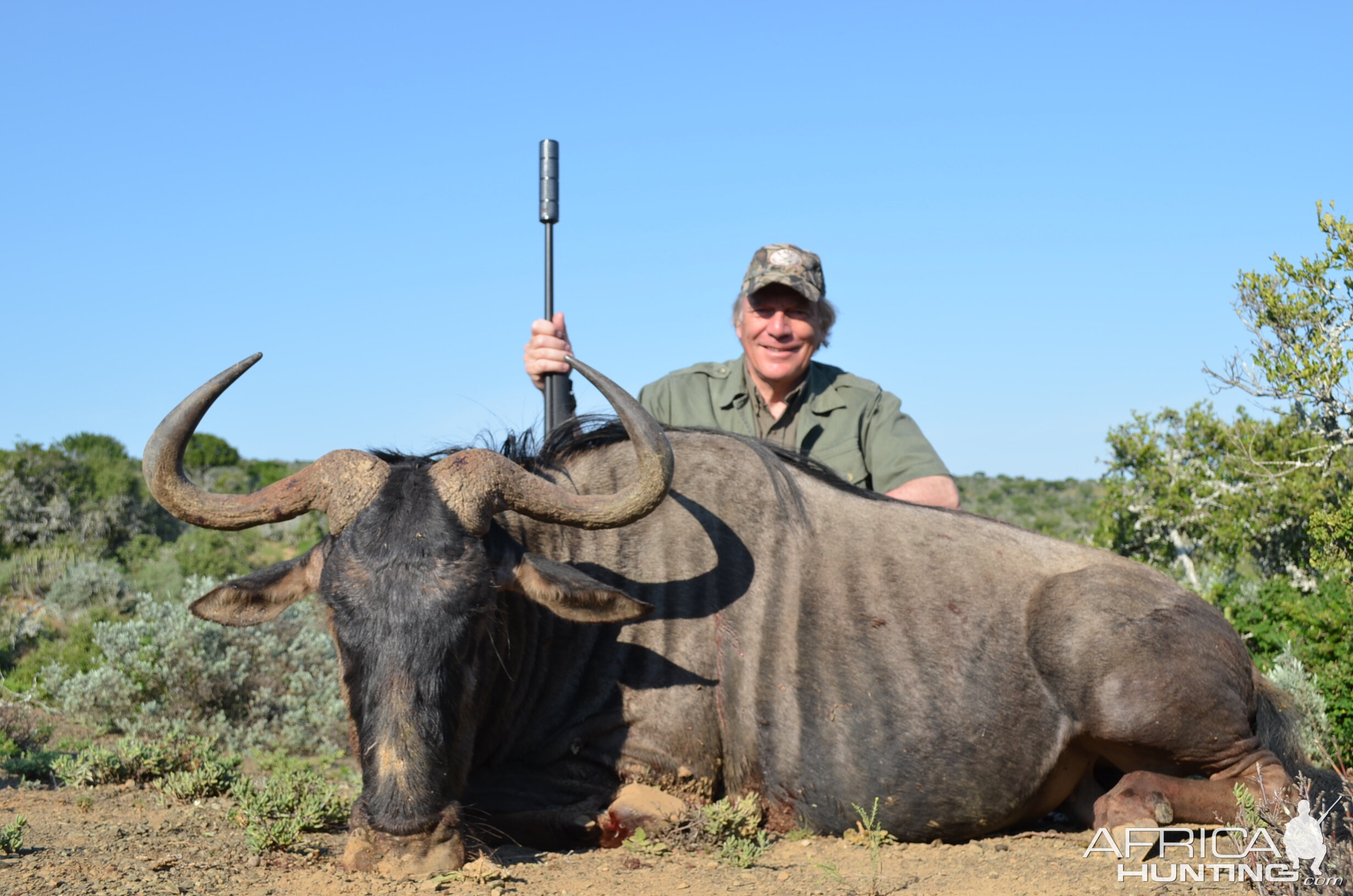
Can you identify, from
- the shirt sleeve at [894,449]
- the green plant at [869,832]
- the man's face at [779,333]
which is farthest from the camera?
the man's face at [779,333]

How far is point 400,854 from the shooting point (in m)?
3.84

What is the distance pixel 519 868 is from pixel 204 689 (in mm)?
4255

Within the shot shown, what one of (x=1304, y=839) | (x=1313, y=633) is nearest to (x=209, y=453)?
(x=1313, y=633)

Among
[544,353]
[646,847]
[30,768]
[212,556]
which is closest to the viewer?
[646,847]

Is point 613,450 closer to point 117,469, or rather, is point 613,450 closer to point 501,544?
point 501,544

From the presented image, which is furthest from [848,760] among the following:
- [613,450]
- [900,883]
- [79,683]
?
[79,683]

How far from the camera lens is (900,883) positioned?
4129 mm

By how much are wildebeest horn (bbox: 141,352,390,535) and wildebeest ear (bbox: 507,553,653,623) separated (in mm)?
646

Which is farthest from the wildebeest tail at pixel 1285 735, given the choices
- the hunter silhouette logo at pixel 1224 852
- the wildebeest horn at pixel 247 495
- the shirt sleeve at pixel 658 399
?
the wildebeest horn at pixel 247 495

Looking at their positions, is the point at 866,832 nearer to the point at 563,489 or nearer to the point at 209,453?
the point at 563,489

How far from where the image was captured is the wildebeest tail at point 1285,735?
5.23 meters

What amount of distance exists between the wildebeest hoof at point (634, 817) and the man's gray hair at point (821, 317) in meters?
3.61

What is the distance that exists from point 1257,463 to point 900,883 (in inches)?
243

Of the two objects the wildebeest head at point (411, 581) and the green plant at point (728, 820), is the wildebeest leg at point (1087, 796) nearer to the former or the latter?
the green plant at point (728, 820)
